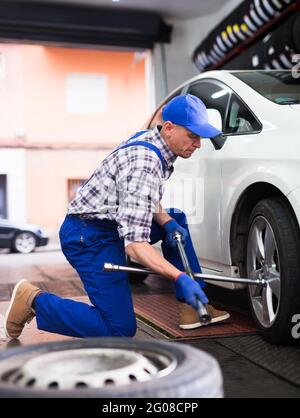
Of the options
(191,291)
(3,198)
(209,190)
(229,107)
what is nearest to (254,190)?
(209,190)

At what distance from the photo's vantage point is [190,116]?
2.53 meters

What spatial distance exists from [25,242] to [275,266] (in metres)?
Result: 9.39

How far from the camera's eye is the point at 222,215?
11.0ft

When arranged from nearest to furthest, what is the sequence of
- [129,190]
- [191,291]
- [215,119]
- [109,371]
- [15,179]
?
[109,371], [191,291], [129,190], [215,119], [15,179]

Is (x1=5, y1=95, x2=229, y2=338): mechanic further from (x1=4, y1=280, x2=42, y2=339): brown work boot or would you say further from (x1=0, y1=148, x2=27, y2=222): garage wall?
(x1=0, y1=148, x2=27, y2=222): garage wall

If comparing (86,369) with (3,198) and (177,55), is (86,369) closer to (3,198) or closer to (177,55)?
(177,55)

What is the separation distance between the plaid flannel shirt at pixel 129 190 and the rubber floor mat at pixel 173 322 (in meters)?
0.93

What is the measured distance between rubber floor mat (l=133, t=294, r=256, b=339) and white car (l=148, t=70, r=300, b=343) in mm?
266

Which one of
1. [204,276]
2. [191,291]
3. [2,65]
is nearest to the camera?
[191,291]

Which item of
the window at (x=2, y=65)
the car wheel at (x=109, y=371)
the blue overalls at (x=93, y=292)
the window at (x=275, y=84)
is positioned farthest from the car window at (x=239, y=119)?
the window at (x=2, y=65)

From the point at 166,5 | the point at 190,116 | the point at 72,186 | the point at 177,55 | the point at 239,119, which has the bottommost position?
the point at 72,186

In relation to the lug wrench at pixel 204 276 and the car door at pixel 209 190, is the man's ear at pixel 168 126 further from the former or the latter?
the car door at pixel 209 190

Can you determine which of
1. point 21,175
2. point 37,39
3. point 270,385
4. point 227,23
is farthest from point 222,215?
point 21,175
